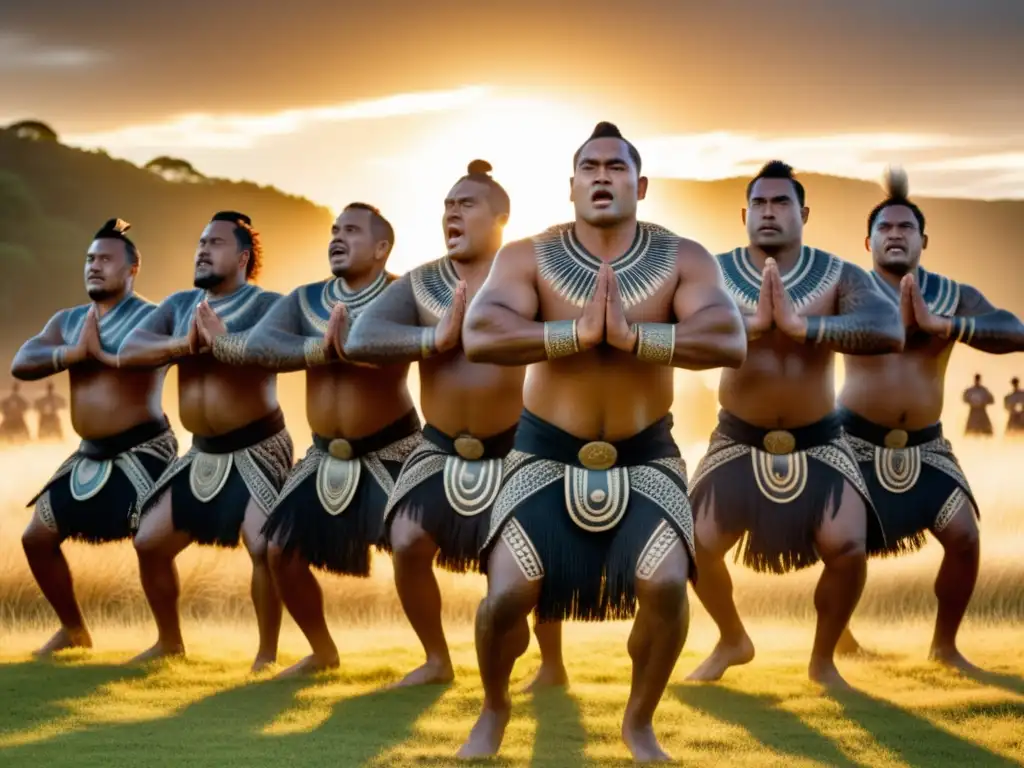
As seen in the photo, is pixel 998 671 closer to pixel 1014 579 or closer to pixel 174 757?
pixel 1014 579

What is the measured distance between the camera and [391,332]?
25.9 feet

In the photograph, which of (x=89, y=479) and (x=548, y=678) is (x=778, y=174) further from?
(x=89, y=479)

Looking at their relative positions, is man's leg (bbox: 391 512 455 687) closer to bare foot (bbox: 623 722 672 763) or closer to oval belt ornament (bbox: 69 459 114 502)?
bare foot (bbox: 623 722 672 763)

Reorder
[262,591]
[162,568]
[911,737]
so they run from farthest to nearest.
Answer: [162,568] → [262,591] → [911,737]

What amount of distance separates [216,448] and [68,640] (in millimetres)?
1585

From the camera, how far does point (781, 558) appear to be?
812 cm

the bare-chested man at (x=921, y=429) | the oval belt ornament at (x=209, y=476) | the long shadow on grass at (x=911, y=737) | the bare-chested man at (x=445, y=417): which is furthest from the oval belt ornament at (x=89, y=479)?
the long shadow on grass at (x=911, y=737)

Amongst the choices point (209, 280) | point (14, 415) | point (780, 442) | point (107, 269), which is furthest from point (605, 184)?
point (14, 415)

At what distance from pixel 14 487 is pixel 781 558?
652 centimetres

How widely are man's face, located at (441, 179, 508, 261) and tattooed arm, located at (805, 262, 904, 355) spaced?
5.40ft

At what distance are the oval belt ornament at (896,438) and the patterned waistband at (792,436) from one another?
2.19 feet

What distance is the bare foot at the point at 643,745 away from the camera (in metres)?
6.41

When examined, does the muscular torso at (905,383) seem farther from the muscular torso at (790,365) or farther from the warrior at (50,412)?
the warrior at (50,412)

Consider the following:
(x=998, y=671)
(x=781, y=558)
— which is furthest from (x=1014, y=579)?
(x=781, y=558)
